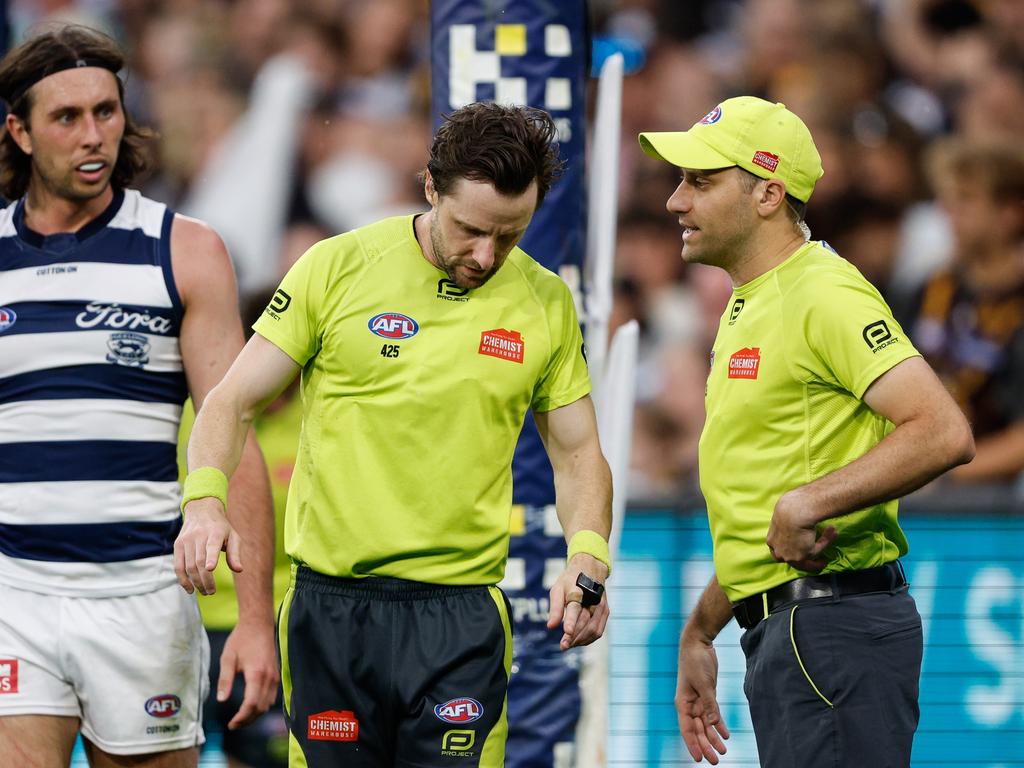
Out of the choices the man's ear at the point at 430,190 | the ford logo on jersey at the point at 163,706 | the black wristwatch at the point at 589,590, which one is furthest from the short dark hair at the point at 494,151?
the ford logo on jersey at the point at 163,706

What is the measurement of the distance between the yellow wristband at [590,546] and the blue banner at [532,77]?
1.54 meters

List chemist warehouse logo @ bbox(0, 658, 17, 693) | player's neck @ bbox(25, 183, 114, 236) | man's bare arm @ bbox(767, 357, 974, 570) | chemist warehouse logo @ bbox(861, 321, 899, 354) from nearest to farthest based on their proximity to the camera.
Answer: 1. man's bare arm @ bbox(767, 357, 974, 570)
2. chemist warehouse logo @ bbox(861, 321, 899, 354)
3. chemist warehouse logo @ bbox(0, 658, 17, 693)
4. player's neck @ bbox(25, 183, 114, 236)

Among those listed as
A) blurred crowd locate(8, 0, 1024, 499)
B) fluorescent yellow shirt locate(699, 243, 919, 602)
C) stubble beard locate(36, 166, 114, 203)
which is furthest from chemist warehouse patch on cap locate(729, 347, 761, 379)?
blurred crowd locate(8, 0, 1024, 499)

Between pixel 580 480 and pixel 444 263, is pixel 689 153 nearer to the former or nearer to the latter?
pixel 444 263

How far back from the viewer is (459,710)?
3.73 meters

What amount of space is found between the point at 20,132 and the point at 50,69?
0.20 meters

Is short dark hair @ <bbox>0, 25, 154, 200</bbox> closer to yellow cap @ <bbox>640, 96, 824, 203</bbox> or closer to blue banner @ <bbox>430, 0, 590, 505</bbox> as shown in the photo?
blue banner @ <bbox>430, 0, 590, 505</bbox>

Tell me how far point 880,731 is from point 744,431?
0.79m

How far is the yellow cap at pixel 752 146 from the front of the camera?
13.2ft

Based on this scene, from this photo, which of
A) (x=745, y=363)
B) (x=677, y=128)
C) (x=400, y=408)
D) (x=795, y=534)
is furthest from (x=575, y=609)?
(x=677, y=128)

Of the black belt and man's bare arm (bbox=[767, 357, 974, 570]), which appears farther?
the black belt

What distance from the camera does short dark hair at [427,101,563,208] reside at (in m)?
3.67

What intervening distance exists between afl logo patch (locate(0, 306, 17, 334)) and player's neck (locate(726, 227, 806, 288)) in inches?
75.3

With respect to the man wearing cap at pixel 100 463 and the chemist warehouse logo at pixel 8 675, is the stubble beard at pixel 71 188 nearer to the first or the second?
the man wearing cap at pixel 100 463
